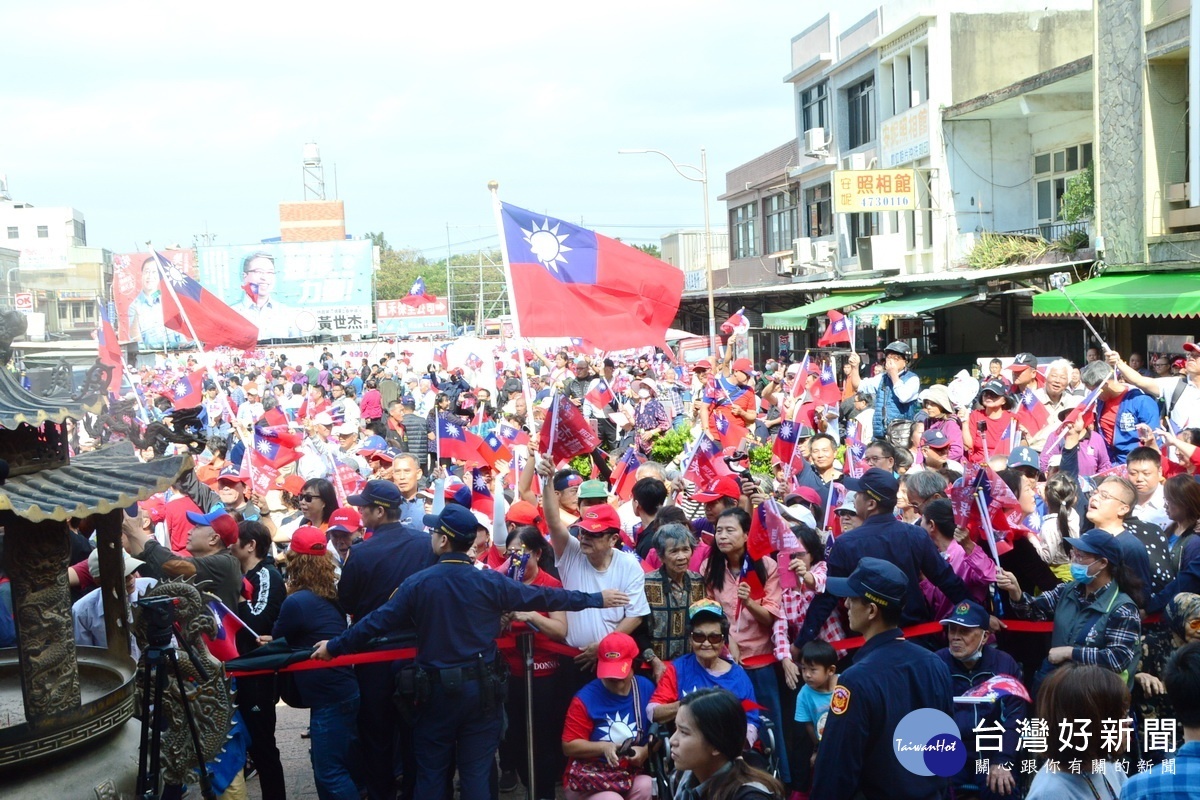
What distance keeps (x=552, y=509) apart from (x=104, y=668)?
236 cm

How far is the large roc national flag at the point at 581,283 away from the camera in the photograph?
27.3 ft

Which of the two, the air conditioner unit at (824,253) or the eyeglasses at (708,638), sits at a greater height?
the air conditioner unit at (824,253)

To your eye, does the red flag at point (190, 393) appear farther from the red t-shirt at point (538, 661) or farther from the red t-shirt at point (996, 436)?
the red t-shirt at point (538, 661)

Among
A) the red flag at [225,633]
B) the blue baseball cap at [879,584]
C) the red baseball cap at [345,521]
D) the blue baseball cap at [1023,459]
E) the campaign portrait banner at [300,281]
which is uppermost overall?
the campaign portrait banner at [300,281]

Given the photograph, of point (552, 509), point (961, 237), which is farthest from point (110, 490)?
point (961, 237)

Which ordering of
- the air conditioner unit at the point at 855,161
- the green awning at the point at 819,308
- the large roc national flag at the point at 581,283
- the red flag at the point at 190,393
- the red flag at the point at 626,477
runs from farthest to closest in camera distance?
the air conditioner unit at the point at 855,161 < the green awning at the point at 819,308 < the red flag at the point at 190,393 < the red flag at the point at 626,477 < the large roc national flag at the point at 581,283

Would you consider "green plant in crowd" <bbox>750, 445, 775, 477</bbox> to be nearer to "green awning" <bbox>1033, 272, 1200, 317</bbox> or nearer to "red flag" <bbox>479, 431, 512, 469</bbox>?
"red flag" <bbox>479, 431, 512, 469</bbox>

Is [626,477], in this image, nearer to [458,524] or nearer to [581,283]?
[581,283]

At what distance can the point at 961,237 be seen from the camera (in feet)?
87.7

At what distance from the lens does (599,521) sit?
6.07m

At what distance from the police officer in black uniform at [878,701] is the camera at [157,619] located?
8.70 feet

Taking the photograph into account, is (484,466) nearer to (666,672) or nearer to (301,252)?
(666,672)

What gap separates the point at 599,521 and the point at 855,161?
2870 cm

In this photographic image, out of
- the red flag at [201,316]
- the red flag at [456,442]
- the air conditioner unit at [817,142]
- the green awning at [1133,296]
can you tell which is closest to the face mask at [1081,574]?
the red flag at [456,442]
